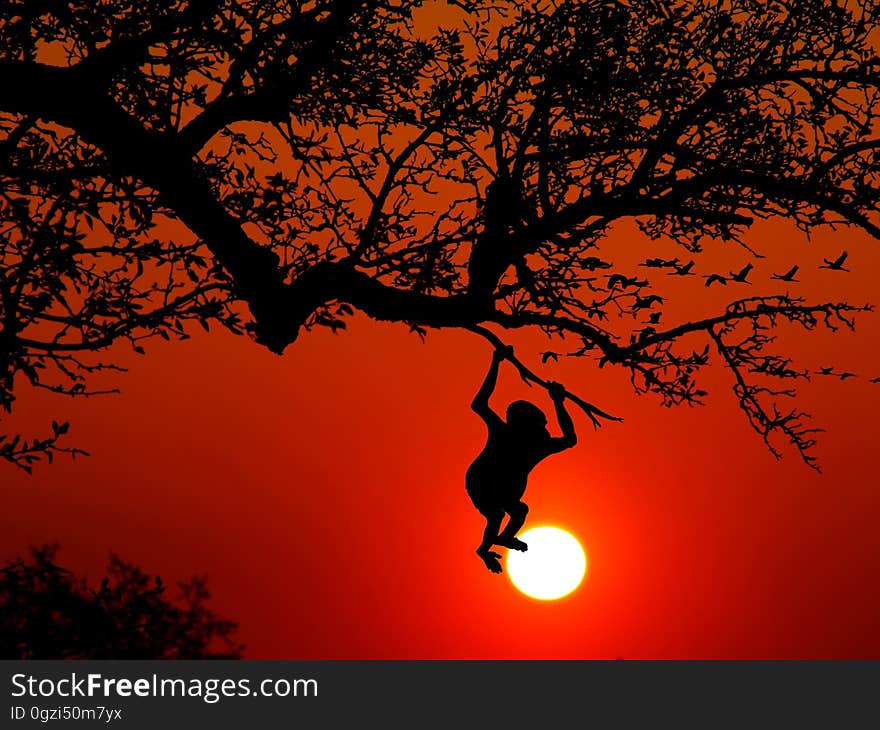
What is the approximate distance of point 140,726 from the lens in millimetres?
16500

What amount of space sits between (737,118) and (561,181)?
2404mm

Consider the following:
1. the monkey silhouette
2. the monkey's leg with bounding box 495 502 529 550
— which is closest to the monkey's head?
the monkey silhouette

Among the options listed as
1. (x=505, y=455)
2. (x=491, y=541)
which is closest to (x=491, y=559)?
(x=491, y=541)

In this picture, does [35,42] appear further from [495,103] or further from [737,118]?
[737,118]

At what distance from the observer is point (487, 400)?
1061 centimetres

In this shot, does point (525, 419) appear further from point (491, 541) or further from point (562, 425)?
point (491, 541)

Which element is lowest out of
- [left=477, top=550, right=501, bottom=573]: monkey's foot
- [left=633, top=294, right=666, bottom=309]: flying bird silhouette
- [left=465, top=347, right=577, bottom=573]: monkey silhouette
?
[left=477, top=550, right=501, bottom=573]: monkey's foot

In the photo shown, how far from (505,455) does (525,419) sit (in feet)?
1.12

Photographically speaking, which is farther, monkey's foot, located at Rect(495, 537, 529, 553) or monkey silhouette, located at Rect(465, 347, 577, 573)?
monkey's foot, located at Rect(495, 537, 529, 553)

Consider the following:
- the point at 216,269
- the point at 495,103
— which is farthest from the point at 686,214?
the point at 216,269

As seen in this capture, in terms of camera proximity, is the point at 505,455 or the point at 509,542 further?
the point at 509,542

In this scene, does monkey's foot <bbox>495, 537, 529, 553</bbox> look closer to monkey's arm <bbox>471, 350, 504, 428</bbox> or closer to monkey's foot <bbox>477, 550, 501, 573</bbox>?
monkey's foot <bbox>477, 550, 501, 573</bbox>

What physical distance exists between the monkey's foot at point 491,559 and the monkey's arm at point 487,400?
112 cm

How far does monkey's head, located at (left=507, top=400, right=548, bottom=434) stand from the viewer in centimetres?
1048
